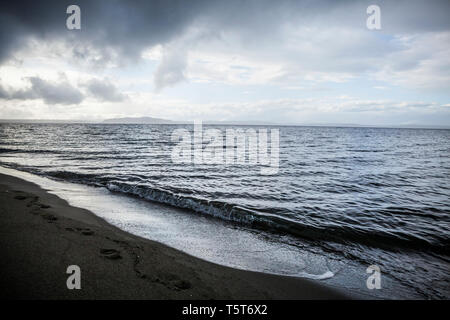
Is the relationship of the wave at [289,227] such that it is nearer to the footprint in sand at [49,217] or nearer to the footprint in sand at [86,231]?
the footprint in sand at [86,231]

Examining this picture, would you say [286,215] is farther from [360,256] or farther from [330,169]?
[330,169]

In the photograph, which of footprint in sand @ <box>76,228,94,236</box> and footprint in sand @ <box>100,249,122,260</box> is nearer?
footprint in sand @ <box>100,249,122,260</box>

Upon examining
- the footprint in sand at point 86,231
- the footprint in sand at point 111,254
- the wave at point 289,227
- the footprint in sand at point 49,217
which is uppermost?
the footprint in sand at point 49,217

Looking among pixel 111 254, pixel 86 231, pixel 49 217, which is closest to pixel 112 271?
pixel 111 254

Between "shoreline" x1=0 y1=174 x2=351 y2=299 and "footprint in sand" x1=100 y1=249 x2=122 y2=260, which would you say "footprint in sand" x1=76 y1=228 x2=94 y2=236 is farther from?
"footprint in sand" x1=100 y1=249 x2=122 y2=260

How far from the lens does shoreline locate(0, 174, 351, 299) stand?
141 inches

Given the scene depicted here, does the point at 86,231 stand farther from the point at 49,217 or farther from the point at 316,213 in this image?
the point at 316,213

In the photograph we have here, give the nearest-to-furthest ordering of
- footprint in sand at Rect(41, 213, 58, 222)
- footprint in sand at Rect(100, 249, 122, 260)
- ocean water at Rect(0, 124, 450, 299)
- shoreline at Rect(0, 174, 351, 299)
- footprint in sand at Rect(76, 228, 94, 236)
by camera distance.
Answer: shoreline at Rect(0, 174, 351, 299)
footprint in sand at Rect(100, 249, 122, 260)
ocean water at Rect(0, 124, 450, 299)
footprint in sand at Rect(76, 228, 94, 236)
footprint in sand at Rect(41, 213, 58, 222)

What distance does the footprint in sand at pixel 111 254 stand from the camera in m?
4.68

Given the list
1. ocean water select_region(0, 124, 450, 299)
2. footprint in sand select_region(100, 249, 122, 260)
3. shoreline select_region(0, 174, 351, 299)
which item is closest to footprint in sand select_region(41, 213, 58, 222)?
shoreline select_region(0, 174, 351, 299)

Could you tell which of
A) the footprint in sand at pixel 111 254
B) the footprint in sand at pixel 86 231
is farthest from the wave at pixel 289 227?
the footprint in sand at pixel 111 254

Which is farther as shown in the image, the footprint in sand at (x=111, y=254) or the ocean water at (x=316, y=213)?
the ocean water at (x=316, y=213)
